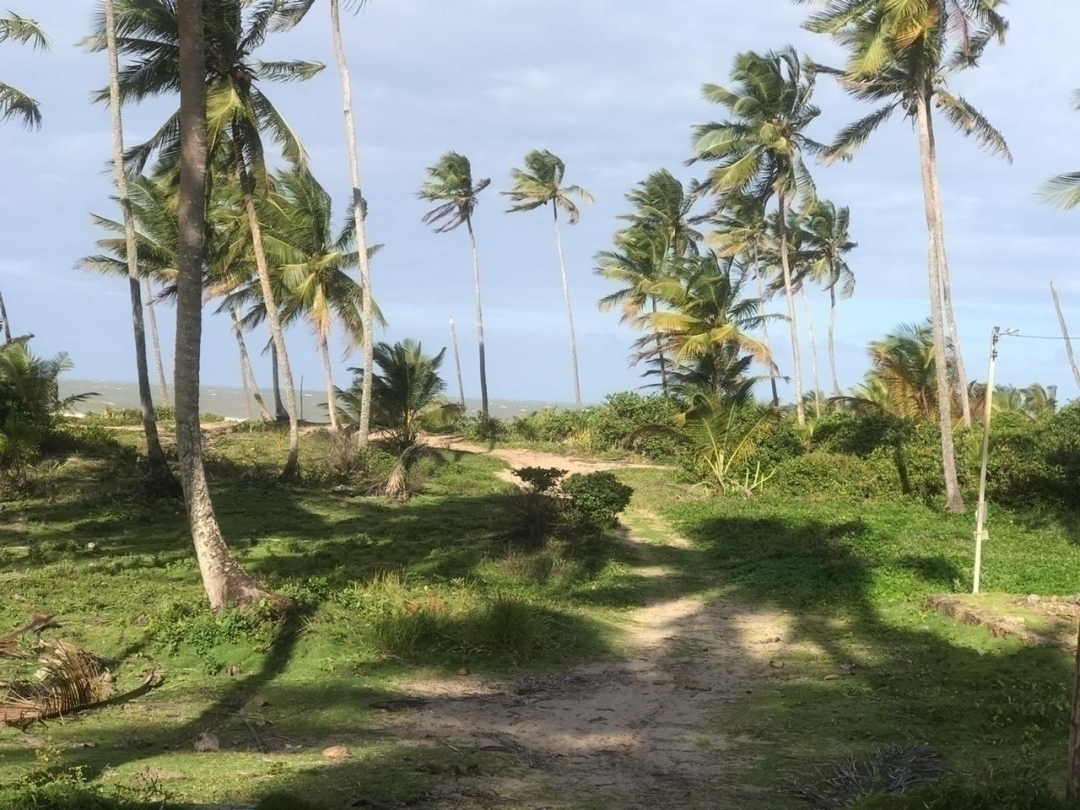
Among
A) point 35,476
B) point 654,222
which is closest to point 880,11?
point 35,476

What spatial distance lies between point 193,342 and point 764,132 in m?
21.7

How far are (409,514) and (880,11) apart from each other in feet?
43.4

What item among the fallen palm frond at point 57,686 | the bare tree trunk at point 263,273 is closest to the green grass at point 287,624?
the fallen palm frond at point 57,686

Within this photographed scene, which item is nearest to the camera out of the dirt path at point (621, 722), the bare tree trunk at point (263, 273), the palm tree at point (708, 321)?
the dirt path at point (621, 722)

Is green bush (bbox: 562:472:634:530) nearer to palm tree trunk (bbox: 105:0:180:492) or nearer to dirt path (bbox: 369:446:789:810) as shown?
dirt path (bbox: 369:446:789:810)

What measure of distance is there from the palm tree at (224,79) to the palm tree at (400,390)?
577cm

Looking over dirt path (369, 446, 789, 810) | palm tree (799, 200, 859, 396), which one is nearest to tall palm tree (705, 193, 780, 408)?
palm tree (799, 200, 859, 396)

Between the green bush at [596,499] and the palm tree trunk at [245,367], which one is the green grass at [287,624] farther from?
the palm tree trunk at [245,367]

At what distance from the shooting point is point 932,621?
10.5m

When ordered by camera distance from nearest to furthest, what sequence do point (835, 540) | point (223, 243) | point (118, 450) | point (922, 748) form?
point (922, 748) < point (835, 540) < point (118, 450) < point (223, 243)

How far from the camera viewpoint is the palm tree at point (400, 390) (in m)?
26.0

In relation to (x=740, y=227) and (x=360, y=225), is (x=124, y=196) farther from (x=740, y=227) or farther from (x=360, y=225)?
(x=740, y=227)

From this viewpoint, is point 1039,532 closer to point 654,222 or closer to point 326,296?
point 326,296

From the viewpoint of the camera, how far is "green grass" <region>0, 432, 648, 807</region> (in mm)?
5828
